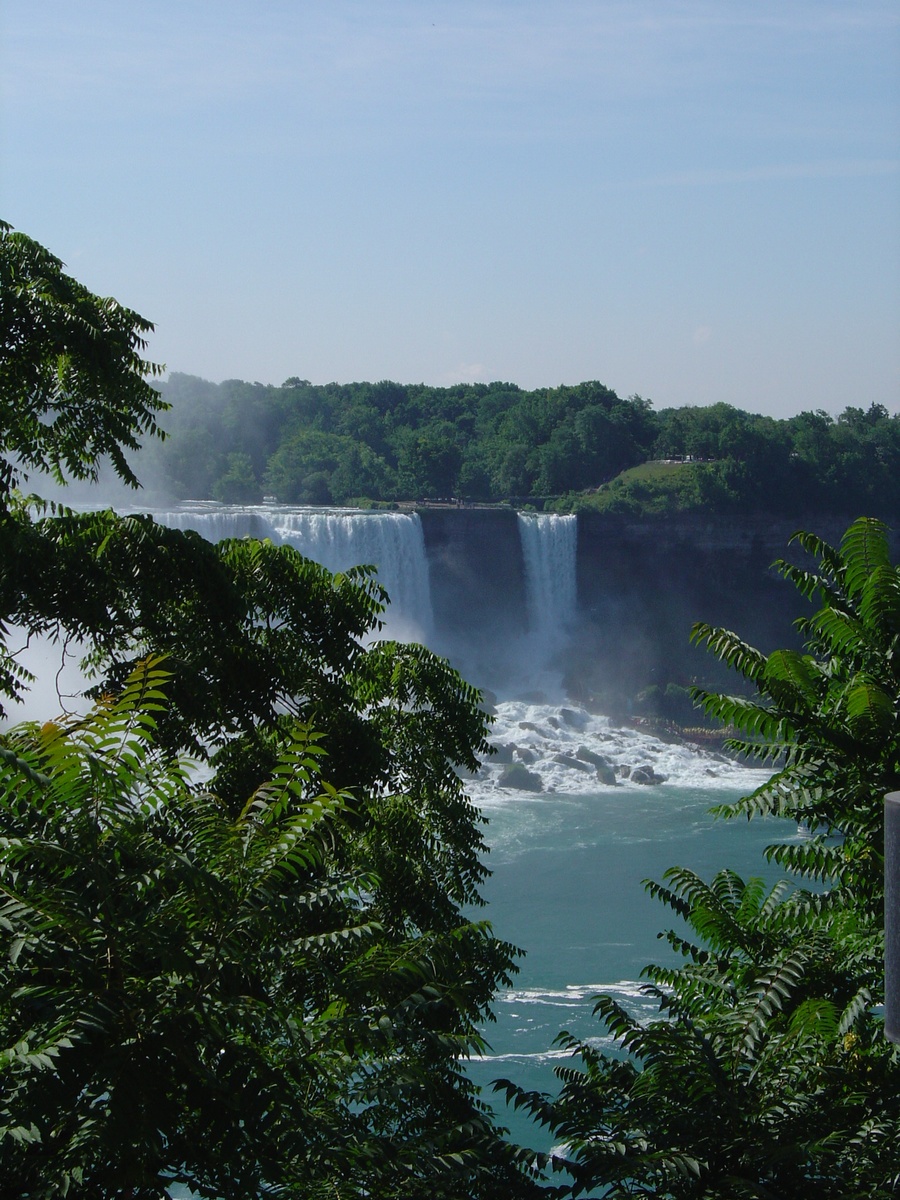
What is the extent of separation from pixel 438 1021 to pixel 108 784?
3.53 metres

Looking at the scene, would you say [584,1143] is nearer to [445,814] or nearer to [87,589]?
[87,589]

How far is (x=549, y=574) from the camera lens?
156 ft

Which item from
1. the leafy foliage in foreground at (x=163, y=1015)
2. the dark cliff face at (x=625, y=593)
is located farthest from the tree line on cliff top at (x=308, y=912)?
the dark cliff face at (x=625, y=593)

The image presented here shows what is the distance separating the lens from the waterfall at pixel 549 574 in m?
46.9

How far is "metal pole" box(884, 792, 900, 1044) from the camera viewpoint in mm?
2330

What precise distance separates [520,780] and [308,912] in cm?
2811

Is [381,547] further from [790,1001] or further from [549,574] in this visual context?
[790,1001]

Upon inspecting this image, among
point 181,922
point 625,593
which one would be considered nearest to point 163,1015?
point 181,922

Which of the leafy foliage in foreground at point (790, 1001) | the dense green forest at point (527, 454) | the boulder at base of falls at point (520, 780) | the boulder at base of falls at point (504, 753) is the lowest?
the boulder at base of falls at point (520, 780)

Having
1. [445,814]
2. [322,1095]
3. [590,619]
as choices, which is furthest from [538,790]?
[322,1095]

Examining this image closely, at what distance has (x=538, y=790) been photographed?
105 ft

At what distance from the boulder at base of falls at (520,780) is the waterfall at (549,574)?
1575cm

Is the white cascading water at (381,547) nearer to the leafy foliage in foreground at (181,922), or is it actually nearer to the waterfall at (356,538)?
the waterfall at (356,538)

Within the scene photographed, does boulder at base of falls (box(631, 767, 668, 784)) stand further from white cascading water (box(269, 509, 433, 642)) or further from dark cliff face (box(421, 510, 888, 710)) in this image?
dark cliff face (box(421, 510, 888, 710))
